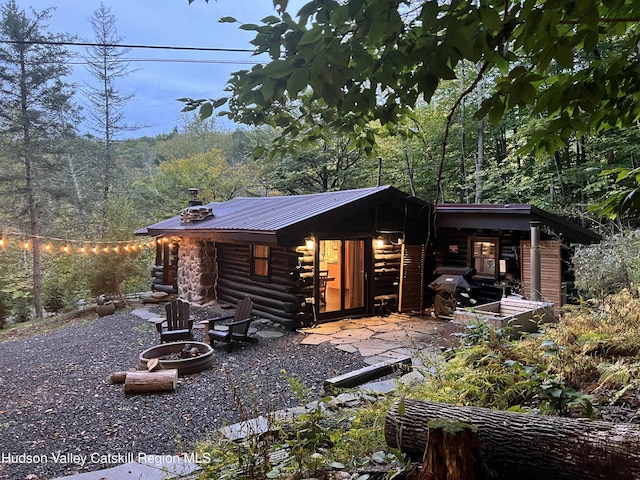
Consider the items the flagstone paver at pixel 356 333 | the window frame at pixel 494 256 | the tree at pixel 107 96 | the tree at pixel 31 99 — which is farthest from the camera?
the tree at pixel 107 96

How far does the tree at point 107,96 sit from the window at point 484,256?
1647cm

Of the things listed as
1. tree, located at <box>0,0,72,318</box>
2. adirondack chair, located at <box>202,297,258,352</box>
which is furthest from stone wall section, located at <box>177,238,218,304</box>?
tree, located at <box>0,0,72,318</box>

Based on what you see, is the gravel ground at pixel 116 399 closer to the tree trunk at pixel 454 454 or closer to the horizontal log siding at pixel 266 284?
the horizontal log siding at pixel 266 284

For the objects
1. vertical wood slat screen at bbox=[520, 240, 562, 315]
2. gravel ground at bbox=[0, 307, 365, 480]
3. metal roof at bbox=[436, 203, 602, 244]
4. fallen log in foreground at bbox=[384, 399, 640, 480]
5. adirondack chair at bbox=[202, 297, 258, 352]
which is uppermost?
metal roof at bbox=[436, 203, 602, 244]

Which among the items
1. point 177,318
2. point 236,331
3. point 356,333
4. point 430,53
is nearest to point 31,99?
point 177,318

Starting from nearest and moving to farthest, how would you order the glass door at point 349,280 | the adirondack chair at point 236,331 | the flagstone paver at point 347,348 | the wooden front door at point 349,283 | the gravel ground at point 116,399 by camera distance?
the gravel ground at point 116,399
the flagstone paver at point 347,348
the adirondack chair at point 236,331
the wooden front door at point 349,283
the glass door at point 349,280

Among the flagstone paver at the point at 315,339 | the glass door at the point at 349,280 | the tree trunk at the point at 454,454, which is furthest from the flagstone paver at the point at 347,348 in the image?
the tree trunk at the point at 454,454

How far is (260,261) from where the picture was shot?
9.66 meters

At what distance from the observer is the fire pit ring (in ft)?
19.6

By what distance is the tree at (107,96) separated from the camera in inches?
752

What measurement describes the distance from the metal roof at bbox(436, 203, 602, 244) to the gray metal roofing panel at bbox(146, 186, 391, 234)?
5.59 feet

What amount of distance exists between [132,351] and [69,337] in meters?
2.73

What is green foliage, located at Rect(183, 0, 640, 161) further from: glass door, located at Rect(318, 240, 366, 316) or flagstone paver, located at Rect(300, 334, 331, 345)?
glass door, located at Rect(318, 240, 366, 316)

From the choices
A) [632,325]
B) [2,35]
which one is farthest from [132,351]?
[2,35]
